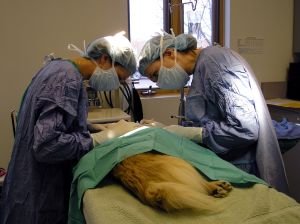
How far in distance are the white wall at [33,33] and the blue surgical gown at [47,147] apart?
1.07 m

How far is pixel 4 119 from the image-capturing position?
2.42 metres

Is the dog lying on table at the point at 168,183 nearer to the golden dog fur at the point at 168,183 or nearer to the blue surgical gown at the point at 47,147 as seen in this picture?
the golden dog fur at the point at 168,183

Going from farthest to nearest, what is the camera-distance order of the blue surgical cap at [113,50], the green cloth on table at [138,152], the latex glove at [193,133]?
the blue surgical cap at [113,50] → the latex glove at [193,133] → the green cloth on table at [138,152]

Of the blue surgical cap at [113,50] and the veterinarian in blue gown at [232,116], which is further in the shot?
the blue surgical cap at [113,50]

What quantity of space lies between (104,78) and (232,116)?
0.66 meters

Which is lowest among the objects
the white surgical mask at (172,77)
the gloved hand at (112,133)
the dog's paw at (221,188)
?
the dog's paw at (221,188)

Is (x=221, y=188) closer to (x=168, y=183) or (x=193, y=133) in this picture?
(x=168, y=183)

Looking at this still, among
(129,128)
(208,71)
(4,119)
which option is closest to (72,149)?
(129,128)

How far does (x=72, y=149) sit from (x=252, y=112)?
2.50ft

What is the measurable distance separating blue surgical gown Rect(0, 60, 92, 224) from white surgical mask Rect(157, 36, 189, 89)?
1.43ft

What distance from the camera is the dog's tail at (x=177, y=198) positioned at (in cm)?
82

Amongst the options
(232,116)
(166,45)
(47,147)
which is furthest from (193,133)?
(47,147)

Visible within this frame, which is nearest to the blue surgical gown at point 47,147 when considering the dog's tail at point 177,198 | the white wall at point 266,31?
the dog's tail at point 177,198

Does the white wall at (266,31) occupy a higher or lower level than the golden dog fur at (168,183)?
higher
